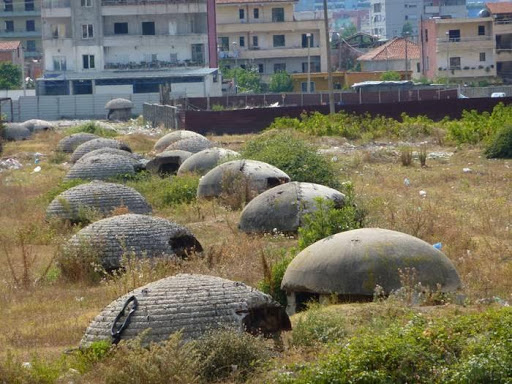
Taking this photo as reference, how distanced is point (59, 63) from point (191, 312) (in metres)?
65.2

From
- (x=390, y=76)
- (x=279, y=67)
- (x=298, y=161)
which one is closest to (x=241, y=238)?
(x=298, y=161)

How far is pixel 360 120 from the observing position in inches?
1585

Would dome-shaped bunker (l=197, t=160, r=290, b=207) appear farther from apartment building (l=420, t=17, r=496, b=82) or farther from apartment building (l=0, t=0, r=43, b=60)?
apartment building (l=0, t=0, r=43, b=60)

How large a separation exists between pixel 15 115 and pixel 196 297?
187ft

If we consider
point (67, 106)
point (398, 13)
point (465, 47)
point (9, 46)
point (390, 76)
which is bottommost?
point (67, 106)

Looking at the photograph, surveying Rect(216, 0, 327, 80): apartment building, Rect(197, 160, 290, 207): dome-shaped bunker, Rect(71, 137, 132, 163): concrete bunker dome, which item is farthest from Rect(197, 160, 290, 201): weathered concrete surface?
Rect(216, 0, 327, 80): apartment building

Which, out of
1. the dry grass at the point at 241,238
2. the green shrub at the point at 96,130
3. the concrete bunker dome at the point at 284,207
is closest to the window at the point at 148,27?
the green shrub at the point at 96,130

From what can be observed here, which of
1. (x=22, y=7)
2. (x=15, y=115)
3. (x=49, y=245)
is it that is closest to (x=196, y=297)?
(x=49, y=245)

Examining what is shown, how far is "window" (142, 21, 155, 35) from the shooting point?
240ft

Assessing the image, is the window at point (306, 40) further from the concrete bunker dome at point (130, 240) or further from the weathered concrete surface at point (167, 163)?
the concrete bunker dome at point (130, 240)

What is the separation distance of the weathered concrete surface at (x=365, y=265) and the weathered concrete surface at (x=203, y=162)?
13.1 meters

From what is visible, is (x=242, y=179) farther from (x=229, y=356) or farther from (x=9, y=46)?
(x=9, y=46)

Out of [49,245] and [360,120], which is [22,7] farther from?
[49,245]

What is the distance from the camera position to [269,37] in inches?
3406
